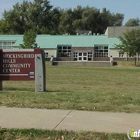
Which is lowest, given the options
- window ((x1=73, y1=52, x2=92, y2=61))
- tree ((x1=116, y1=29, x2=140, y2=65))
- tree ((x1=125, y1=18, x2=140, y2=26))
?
window ((x1=73, y1=52, x2=92, y2=61))

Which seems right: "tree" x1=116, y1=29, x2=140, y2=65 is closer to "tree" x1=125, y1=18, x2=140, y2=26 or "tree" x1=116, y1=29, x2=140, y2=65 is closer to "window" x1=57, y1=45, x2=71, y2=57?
"window" x1=57, y1=45, x2=71, y2=57

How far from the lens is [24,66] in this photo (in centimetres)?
1233

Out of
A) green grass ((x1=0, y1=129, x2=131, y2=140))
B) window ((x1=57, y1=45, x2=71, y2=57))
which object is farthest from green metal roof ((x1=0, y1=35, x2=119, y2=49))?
green grass ((x1=0, y1=129, x2=131, y2=140))

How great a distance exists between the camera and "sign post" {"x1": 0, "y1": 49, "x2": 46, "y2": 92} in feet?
39.4

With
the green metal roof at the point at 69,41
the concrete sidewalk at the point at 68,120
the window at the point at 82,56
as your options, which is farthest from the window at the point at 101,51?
the concrete sidewalk at the point at 68,120

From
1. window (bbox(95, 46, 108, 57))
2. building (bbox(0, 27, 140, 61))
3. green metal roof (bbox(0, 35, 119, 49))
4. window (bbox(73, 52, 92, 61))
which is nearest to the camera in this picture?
building (bbox(0, 27, 140, 61))

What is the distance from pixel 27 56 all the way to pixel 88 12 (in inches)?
3970

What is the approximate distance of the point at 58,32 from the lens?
11444 cm

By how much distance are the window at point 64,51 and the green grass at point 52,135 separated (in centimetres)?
7334

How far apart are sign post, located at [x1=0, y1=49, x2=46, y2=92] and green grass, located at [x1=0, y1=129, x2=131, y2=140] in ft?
19.6

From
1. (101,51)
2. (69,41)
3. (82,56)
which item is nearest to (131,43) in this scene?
(101,51)

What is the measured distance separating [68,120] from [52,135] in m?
1.12

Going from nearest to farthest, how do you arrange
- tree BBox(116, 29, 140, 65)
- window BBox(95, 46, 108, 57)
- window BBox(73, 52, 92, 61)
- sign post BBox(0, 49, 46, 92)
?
sign post BBox(0, 49, 46, 92) → tree BBox(116, 29, 140, 65) → window BBox(95, 46, 108, 57) → window BBox(73, 52, 92, 61)

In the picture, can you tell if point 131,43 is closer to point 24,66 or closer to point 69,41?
point 69,41
